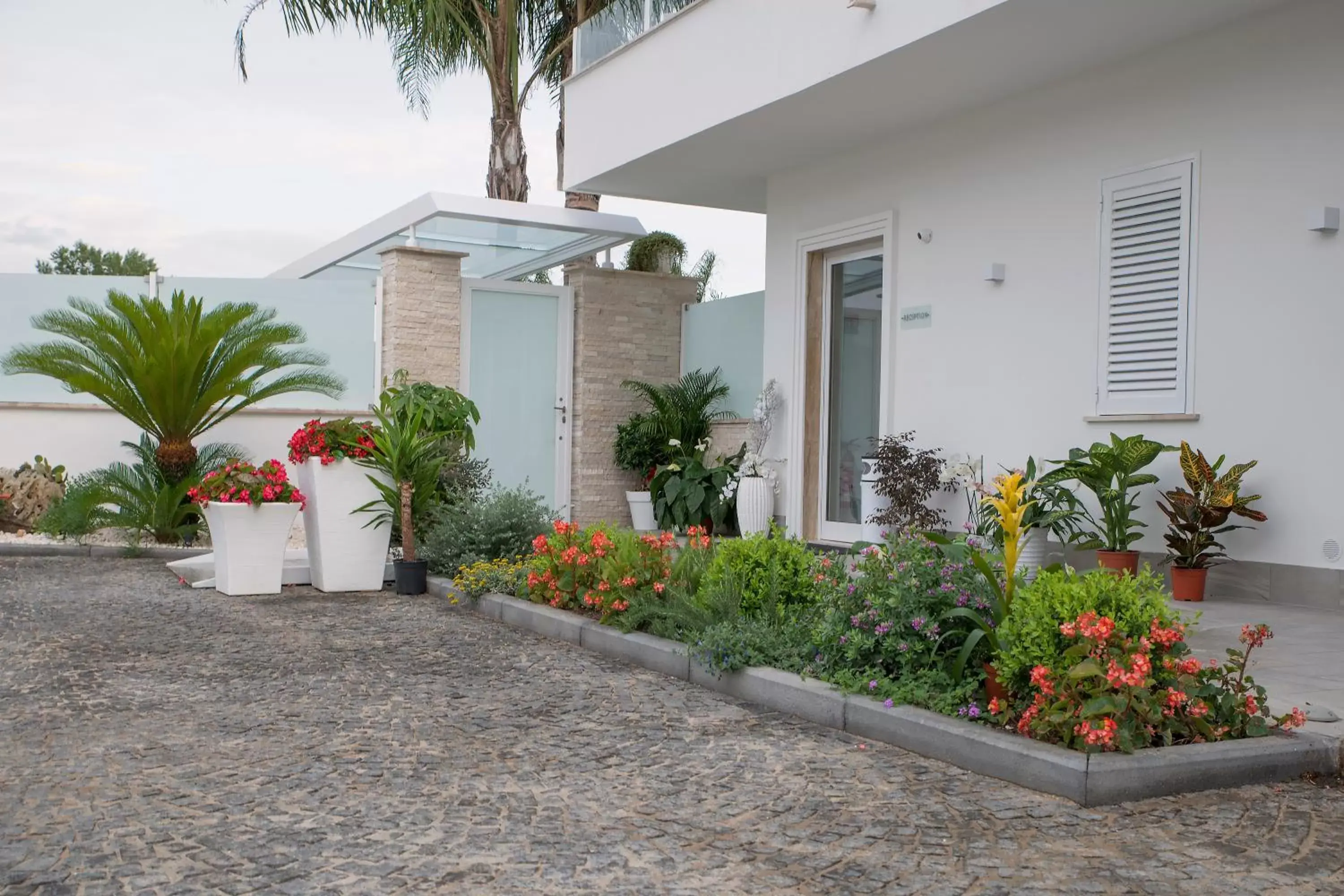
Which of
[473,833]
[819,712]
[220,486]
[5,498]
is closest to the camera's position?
[473,833]

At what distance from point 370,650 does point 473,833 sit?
326cm

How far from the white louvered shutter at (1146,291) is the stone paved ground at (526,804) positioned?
4053 mm

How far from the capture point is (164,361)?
1153 cm

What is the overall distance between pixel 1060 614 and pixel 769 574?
2134 millimetres

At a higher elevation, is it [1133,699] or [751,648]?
[1133,699]

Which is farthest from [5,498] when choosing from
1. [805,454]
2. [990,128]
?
[990,128]

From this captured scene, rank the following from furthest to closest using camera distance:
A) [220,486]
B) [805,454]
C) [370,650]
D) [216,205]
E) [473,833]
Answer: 1. [216,205]
2. [805,454]
3. [220,486]
4. [370,650]
5. [473,833]

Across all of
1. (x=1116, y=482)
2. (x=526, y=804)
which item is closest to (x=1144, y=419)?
(x=1116, y=482)

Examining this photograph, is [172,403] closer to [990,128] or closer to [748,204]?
Result: [748,204]

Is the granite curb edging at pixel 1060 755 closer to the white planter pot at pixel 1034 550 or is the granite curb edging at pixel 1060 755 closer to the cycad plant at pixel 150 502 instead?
the white planter pot at pixel 1034 550

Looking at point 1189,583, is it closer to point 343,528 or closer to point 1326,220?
point 1326,220

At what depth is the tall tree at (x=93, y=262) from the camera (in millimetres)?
56719

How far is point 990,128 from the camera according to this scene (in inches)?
362

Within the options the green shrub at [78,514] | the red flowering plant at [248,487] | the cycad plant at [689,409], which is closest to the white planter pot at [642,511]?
the cycad plant at [689,409]
